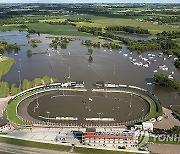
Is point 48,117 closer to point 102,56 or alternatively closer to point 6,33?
point 102,56

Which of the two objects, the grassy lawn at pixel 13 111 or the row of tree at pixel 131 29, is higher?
the row of tree at pixel 131 29

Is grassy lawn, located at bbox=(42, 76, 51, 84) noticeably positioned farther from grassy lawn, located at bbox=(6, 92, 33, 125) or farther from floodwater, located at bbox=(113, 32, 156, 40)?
floodwater, located at bbox=(113, 32, 156, 40)

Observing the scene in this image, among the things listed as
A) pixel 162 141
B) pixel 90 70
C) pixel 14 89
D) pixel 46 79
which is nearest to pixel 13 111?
pixel 14 89

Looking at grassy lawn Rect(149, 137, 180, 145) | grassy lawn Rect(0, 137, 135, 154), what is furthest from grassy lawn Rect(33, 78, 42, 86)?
grassy lawn Rect(149, 137, 180, 145)

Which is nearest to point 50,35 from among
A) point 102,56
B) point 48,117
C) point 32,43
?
point 32,43

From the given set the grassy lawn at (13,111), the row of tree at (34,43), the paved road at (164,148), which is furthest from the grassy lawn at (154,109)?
the row of tree at (34,43)

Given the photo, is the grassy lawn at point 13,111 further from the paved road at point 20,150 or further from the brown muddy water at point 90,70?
the paved road at point 20,150
